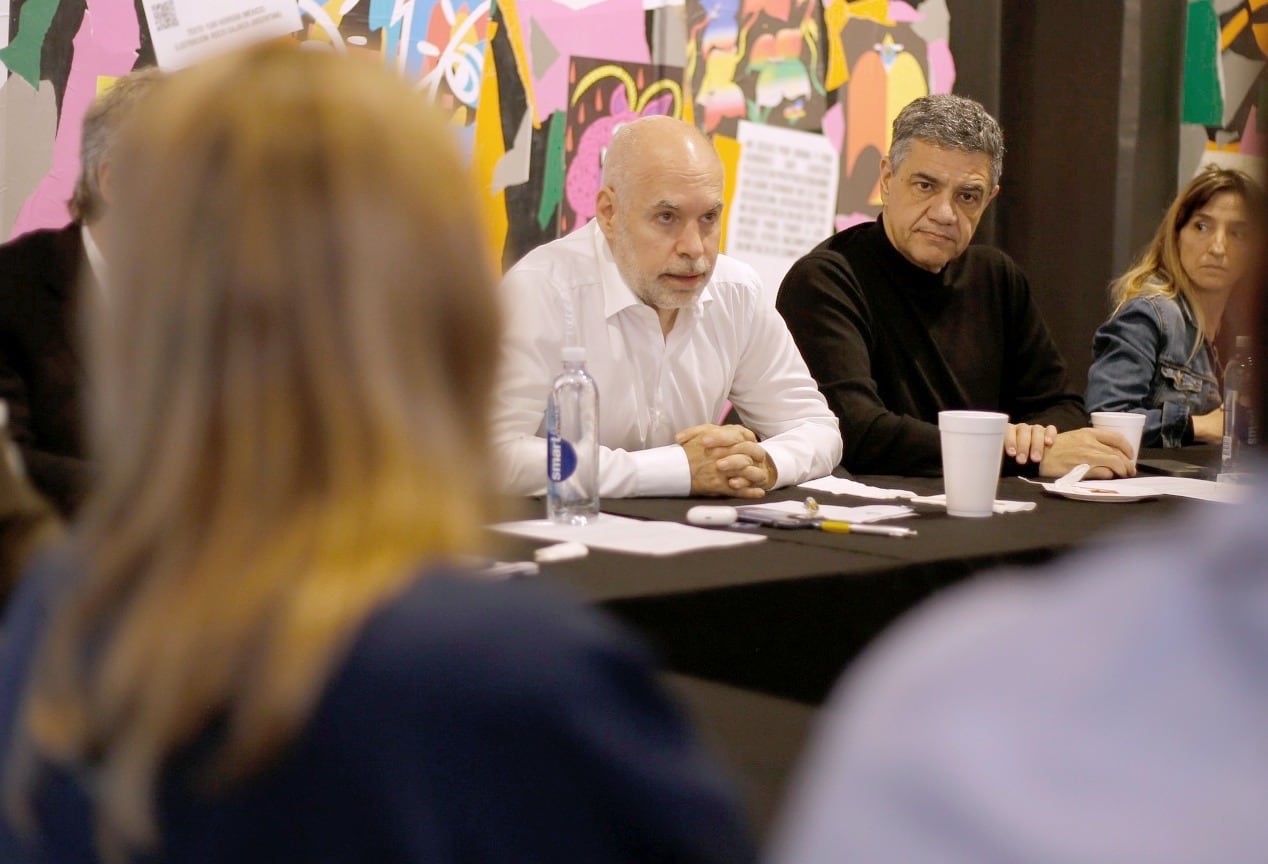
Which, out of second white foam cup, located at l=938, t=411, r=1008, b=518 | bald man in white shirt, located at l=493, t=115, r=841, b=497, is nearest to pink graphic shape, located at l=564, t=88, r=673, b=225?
bald man in white shirt, located at l=493, t=115, r=841, b=497

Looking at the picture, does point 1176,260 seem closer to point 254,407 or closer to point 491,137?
point 491,137

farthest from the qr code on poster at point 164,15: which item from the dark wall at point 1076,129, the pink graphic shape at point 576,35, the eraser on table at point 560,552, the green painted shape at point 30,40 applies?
the dark wall at point 1076,129

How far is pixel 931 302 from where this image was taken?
349 cm

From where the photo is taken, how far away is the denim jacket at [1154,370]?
3.42 m

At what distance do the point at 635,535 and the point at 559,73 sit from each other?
7.39 ft

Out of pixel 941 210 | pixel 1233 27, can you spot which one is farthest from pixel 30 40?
pixel 1233 27

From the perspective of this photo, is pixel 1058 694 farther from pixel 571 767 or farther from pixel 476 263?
pixel 476 263

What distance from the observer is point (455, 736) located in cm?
64

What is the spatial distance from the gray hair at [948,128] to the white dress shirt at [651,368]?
64 cm

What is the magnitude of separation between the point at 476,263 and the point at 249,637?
0.22 metres

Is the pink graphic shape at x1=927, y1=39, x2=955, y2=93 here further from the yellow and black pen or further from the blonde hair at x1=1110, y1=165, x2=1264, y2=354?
the yellow and black pen

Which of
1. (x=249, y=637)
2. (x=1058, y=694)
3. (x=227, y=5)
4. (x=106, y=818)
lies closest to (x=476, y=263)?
(x=249, y=637)

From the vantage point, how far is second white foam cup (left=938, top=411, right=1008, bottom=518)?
2234 millimetres

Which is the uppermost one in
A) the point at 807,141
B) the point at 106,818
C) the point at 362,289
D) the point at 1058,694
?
the point at 807,141
